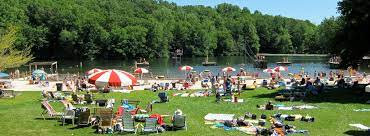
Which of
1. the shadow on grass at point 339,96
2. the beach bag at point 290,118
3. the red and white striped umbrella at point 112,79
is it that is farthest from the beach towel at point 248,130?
the shadow on grass at point 339,96

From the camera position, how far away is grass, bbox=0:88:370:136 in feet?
61.6

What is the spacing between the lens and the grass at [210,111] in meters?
18.8

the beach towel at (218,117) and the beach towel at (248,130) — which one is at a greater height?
the beach towel at (218,117)

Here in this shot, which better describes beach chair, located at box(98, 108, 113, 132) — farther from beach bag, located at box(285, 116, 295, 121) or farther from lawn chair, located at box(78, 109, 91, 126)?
beach bag, located at box(285, 116, 295, 121)

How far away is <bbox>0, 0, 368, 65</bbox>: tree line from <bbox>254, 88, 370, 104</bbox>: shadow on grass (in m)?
62.3

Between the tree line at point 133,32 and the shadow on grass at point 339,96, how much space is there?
6230 cm

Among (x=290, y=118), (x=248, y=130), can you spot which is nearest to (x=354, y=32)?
(x=290, y=118)

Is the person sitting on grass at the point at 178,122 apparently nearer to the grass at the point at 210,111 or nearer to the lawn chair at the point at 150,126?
the grass at the point at 210,111

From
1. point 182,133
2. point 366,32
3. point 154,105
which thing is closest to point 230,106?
point 154,105

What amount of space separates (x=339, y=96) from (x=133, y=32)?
351 feet

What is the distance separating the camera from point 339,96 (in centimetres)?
3070

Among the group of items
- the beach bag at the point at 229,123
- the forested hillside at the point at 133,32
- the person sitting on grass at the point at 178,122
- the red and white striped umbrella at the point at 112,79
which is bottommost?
the beach bag at the point at 229,123

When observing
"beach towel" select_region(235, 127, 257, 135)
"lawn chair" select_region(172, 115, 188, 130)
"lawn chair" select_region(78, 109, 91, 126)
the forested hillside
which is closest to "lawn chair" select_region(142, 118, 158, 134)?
"lawn chair" select_region(172, 115, 188, 130)

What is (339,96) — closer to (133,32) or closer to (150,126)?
(150,126)
